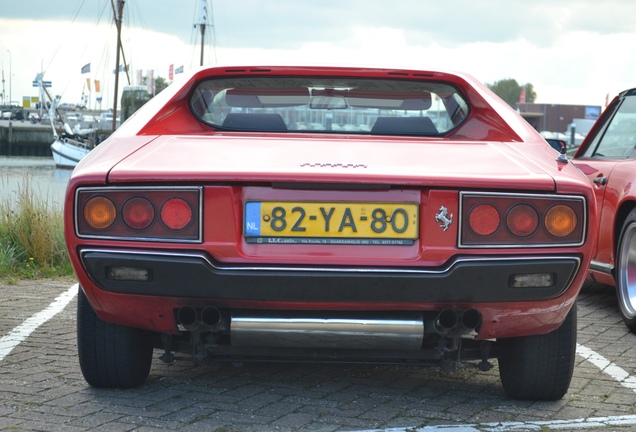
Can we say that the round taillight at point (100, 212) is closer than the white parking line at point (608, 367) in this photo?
Yes

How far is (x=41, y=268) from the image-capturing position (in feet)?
28.0

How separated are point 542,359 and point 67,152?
211 feet

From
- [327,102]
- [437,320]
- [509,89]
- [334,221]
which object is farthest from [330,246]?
[509,89]

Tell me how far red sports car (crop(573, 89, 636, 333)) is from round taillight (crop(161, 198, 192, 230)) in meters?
3.36

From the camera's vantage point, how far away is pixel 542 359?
3746 millimetres

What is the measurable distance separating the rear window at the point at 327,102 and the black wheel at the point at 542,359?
1042mm

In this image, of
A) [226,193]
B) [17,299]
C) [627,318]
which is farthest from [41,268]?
[226,193]

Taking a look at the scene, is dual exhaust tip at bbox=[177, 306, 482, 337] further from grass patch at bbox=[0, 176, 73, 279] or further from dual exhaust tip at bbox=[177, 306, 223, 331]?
grass patch at bbox=[0, 176, 73, 279]

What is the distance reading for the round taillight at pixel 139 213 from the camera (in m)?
3.27

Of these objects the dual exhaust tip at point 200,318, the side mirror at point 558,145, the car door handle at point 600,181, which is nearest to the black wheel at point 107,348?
the dual exhaust tip at point 200,318

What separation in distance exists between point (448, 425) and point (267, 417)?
26.5 inches

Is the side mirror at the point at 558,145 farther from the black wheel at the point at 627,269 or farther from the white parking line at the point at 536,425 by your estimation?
the black wheel at the point at 627,269

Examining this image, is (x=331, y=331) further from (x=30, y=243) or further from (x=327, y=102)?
(x=30, y=243)

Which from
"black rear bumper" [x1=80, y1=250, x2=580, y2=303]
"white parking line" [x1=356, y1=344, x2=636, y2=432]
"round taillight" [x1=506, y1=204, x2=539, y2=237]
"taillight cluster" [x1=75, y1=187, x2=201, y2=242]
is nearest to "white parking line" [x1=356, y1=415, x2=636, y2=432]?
"white parking line" [x1=356, y1=344, x2=636, y2=432]
